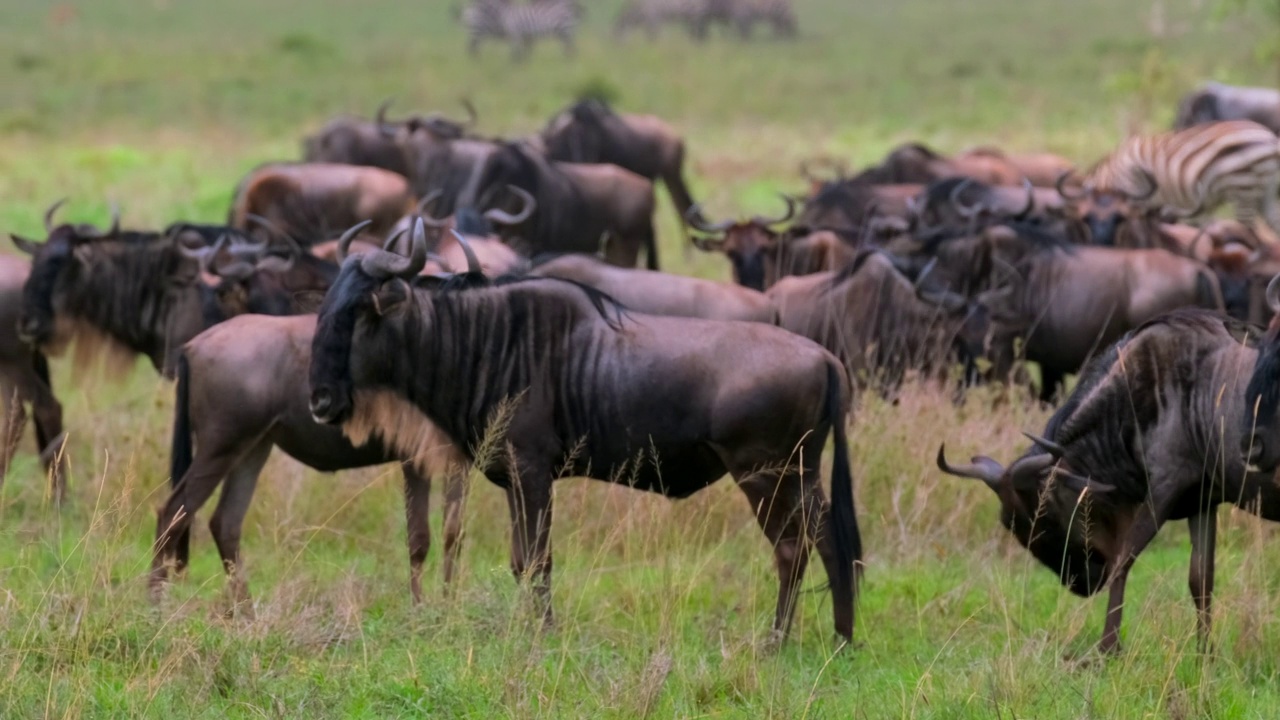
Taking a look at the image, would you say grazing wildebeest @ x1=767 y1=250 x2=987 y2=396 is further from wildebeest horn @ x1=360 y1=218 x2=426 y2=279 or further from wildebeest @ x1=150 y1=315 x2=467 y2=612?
wildebeest horn @ x1=360 y1=218 x2=426 y2=279

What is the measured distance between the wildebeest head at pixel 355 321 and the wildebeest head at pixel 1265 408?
8.00 feet

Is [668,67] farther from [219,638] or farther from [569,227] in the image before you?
[219,638]

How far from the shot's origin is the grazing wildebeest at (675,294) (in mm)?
7434

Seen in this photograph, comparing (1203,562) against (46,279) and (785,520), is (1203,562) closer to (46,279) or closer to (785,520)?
(785,520)

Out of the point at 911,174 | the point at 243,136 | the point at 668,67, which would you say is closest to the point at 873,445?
the point at 911,174

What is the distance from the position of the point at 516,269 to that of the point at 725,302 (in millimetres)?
933

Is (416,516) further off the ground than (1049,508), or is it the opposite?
(1049,508)

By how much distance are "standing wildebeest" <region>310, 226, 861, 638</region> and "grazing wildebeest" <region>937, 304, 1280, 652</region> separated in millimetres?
473

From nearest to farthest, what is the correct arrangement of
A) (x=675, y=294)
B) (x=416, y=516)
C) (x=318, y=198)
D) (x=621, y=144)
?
1. (x=416, y=516)
2. (x=675, y=294)
3. (x=318, y=198)
4. (x=621, y=144)

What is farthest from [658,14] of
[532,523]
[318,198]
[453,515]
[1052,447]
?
A: [1052,447]

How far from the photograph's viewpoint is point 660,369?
17.5ft

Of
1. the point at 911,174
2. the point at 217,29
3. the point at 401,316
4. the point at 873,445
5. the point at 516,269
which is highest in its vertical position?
the point at 401,316

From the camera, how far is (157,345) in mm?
7883

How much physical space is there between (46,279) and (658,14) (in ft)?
132
